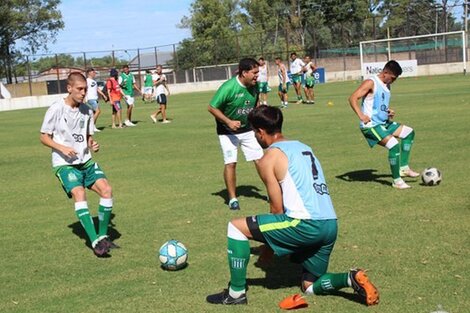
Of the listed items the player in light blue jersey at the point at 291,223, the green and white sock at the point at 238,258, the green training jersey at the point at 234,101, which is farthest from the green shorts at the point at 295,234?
the green training jersey at the point at 234,101

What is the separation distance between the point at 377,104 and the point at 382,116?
7.8 inches

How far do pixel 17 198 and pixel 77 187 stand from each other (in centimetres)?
386

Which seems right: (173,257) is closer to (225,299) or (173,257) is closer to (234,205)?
(225,299)

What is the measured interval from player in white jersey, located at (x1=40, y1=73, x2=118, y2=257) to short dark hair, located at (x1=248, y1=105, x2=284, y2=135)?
2473 millimetres

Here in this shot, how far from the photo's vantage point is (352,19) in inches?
2793

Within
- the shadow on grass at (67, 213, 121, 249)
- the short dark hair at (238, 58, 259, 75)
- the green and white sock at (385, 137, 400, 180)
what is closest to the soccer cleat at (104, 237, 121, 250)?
the shadow on grass at (67, 213, 121, 249)

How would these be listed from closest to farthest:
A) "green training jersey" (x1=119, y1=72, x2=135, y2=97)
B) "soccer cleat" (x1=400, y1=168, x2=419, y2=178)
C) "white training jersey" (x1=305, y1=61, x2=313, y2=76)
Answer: "soccer cleat" (x1=400, y1=168, x2=419, y2=178), "green training jersey" (x1=119, y1=72, x2=135, y2=97), "white training jersey" (x1=305, y1=61, x2=313, y2=76)

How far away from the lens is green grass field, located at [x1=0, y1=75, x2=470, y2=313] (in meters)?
5.14

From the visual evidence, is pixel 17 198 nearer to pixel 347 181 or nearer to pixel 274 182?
pixel 347 181

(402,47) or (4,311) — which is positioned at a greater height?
(402,47)

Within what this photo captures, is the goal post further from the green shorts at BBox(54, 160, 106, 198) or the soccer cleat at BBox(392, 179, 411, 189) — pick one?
the green shorts at BBox(54, 160, 106, 198)

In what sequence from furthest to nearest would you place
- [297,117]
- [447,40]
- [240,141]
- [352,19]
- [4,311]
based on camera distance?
1. [352,19]
2. [447,40]
3. [297,117]
4. [240,141]
5. [4,311]

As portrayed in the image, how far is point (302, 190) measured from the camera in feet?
15.7

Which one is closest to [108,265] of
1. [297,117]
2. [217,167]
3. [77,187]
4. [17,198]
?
[77,187]
